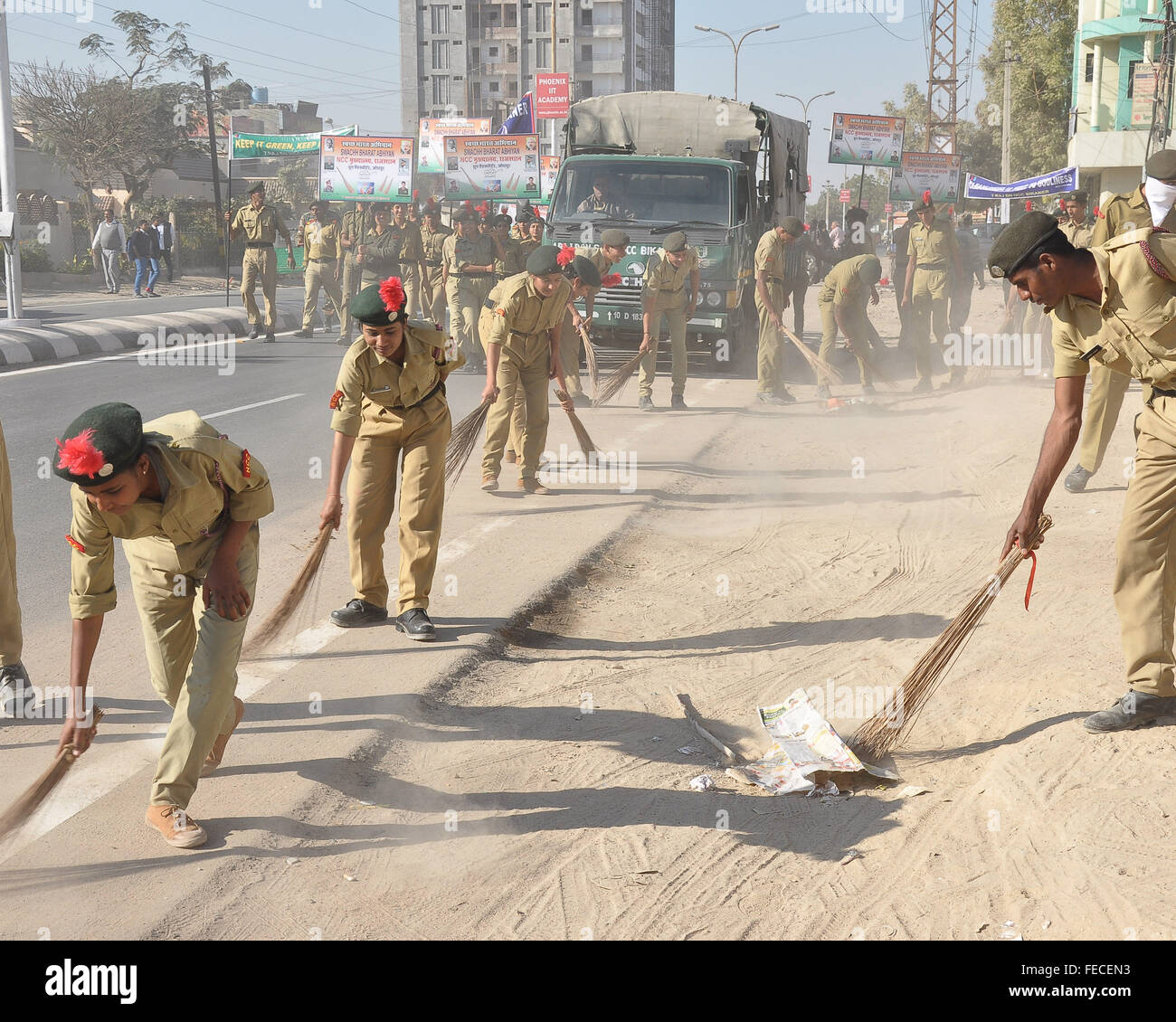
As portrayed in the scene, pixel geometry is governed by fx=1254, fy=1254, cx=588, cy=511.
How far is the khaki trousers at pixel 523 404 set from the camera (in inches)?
330

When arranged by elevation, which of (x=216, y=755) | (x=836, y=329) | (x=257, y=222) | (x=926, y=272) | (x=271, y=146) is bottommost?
(x=216, y=755)

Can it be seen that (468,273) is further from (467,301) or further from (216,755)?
(216,755)

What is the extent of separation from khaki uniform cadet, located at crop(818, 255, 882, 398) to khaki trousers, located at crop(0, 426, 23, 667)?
31.0 ft

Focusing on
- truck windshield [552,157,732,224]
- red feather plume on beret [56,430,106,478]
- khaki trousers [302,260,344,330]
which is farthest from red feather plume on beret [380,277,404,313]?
khaki trousers [302,260,344,330]

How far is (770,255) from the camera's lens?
1311cm

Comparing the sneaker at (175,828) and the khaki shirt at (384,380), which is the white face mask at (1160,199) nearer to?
the khaki shirt at (384,380)

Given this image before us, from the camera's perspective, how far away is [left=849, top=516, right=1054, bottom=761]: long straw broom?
14.8ft

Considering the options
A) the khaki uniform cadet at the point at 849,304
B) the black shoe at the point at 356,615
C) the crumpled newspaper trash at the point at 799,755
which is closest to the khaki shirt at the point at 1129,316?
the crumpled newspaper trash at the point at 799,755

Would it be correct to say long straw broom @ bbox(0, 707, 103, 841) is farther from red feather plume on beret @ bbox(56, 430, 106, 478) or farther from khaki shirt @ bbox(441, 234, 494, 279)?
khaki shirt @ bbox(441, 234, 494, 279)

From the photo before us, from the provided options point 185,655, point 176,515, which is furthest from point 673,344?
point 176,515

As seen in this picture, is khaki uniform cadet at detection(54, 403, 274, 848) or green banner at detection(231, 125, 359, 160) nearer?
khaki uniform cadet at detection(54, 403, 274, 848)

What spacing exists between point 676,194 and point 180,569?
12165mm
